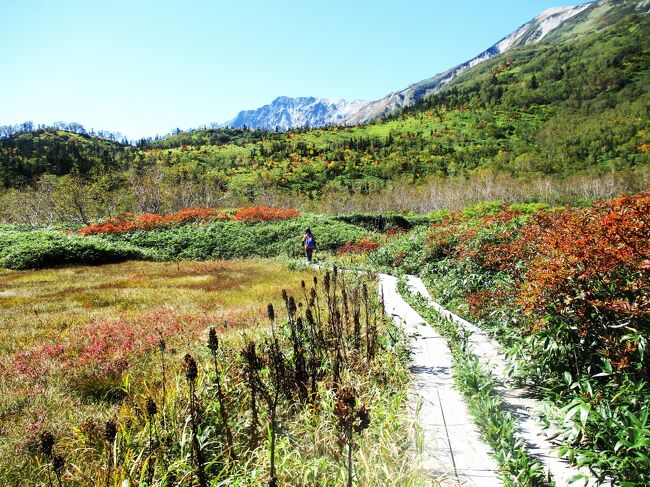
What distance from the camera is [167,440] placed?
3.79 metres

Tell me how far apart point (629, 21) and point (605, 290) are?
8207 inches

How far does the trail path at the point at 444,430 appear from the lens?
336cm

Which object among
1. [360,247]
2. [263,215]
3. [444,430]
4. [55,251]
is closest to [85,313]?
[444,430]

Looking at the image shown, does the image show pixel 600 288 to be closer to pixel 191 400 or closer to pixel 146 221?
pixel 191 400

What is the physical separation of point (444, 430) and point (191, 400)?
2.71 m

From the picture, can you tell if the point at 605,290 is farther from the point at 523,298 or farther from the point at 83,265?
the point at 83,265

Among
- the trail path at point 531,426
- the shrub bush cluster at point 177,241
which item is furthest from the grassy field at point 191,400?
the shrub bush cluster at point 177,241

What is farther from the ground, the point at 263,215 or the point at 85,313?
the point at 263,215

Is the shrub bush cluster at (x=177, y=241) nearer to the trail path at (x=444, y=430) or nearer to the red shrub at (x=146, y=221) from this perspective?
the red shrub at (x=146, y=221)

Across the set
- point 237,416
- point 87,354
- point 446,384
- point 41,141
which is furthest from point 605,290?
point 41,141

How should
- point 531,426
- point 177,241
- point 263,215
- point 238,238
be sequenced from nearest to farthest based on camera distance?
point 531,426, point 238,238, point 177,241, point 263,215

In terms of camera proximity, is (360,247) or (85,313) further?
(360,247)

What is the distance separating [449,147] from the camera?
319 ft

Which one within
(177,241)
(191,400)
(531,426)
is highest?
(177,241)
